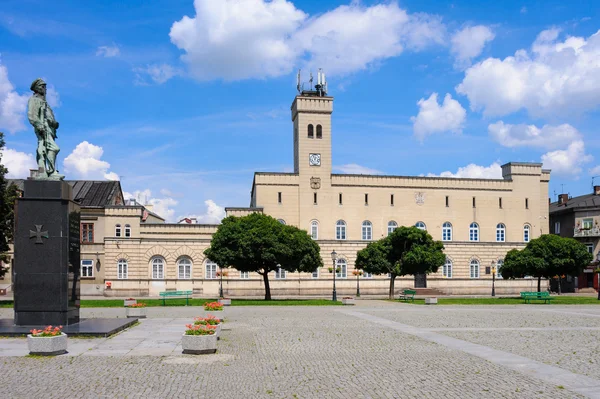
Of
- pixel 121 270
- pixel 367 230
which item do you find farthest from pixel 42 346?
pixel 367 230

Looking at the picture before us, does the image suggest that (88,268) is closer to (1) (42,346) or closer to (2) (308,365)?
(1) (42,346)

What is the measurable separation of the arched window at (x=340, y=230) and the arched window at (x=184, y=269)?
15511 mm

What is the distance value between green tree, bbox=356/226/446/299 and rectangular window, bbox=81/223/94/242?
89.8ft

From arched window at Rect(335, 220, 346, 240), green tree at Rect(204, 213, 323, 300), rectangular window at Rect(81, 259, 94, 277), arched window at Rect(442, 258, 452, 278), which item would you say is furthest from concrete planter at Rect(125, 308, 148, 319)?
arched window at Rect(442, 258, 452, 278)

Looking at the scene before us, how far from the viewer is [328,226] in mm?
65062

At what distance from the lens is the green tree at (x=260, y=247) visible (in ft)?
148

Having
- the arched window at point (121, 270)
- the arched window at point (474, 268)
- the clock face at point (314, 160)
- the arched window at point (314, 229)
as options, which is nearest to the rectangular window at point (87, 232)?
the arched window at point (121, 270)

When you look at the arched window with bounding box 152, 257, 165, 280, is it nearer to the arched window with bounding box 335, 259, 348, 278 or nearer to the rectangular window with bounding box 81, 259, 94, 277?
the rectangular window with bounding box 81, 259, 94, 277

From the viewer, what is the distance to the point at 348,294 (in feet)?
204

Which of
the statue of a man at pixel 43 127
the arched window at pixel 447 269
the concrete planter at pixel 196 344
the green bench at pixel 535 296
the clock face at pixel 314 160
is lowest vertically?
the green bench at pixel 535 296

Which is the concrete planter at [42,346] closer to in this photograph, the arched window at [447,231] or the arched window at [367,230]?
the arched window at [367,230]

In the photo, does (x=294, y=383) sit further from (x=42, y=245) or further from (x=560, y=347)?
(x=42, y=245)

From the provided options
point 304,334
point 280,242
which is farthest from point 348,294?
point 304,334

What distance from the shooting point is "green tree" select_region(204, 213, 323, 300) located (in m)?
45.1
